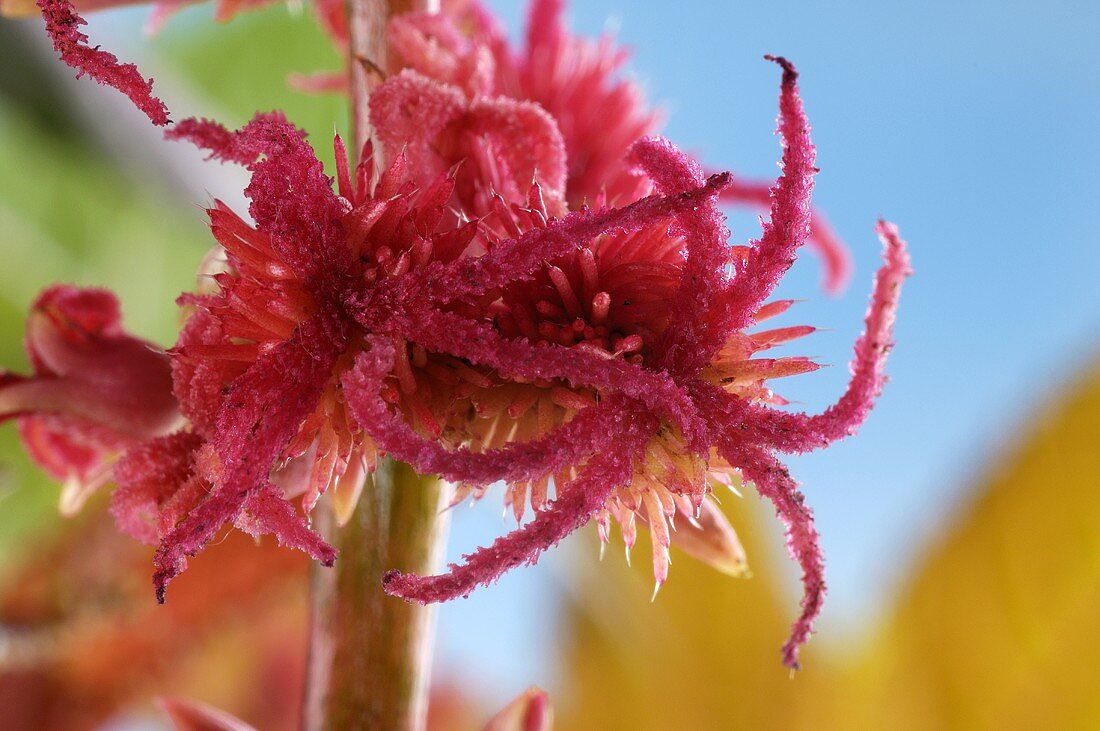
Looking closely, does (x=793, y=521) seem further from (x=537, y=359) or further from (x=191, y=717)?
(x=191, y=717)

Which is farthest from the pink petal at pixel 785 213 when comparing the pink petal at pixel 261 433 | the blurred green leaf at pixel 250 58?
the blurred green leaf at pixel 250 58

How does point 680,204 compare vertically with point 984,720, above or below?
above

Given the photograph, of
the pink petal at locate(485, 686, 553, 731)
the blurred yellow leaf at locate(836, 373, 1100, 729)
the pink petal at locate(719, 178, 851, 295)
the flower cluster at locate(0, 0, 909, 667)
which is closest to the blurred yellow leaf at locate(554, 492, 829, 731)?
the blurred yellow leaf at locate(836, 373, 1100, 729)

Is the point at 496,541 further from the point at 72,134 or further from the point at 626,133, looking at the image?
the point at 72,134

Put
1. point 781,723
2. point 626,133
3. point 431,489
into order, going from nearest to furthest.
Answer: point 431,489, point 626,133, point 781,723

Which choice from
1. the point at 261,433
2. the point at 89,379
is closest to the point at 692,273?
the point at 261,433

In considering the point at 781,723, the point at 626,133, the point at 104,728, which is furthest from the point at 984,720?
the point at 104,728

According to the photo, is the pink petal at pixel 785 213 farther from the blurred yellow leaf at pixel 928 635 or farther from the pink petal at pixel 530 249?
the blurred yellow leaf at pixel 928 635
